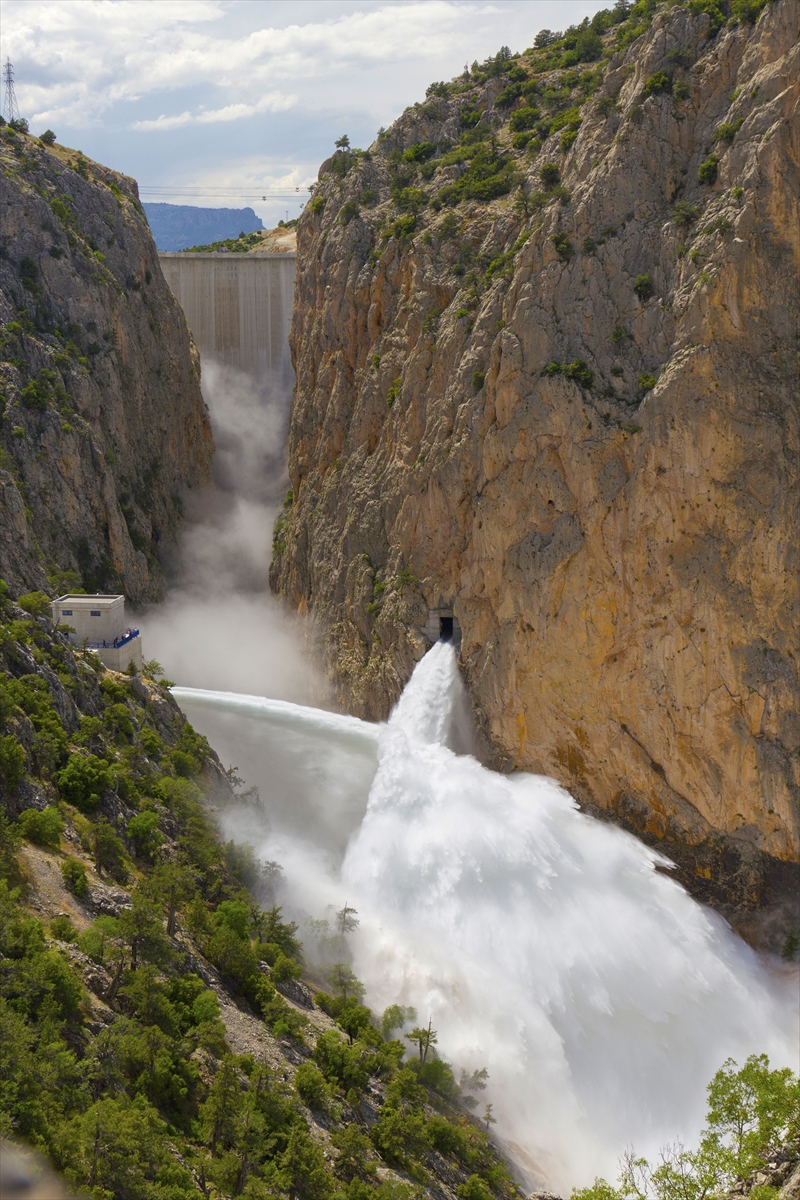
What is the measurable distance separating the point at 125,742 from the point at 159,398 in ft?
129

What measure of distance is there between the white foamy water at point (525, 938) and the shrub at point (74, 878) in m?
10.7

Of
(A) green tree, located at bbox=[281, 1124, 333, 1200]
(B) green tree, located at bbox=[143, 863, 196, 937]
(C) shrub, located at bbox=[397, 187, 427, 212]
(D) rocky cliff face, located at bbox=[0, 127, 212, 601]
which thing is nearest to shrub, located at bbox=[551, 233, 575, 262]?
(C) shrub, located at bbox=[397, 187, 427, 212]

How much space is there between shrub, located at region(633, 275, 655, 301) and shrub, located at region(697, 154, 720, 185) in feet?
12.0

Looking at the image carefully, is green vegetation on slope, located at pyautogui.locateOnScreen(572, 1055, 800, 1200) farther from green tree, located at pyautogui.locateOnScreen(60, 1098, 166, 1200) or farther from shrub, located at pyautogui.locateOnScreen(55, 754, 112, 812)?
shrub, located at pyautogui.locateOnScreen(55, 754, 112, 812)

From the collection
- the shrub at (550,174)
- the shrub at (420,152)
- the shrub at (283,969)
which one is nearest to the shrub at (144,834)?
the shrub at (283,969)

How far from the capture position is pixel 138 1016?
73.9ft

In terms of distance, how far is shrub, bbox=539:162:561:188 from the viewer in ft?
140

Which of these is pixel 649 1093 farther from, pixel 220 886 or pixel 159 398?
pixel 159 398

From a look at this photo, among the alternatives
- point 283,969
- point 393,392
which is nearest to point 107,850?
point 283,969

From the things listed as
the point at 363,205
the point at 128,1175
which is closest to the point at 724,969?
the point at 128,1175

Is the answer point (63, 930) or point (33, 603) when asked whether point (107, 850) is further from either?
point (33, 603)

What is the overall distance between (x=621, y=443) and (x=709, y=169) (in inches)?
382

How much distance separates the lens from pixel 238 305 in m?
77.9

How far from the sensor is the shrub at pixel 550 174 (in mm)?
42531
